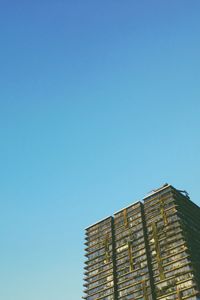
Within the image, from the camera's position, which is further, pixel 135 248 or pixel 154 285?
pixel 135 248

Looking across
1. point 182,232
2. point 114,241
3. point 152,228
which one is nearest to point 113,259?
point 114,241

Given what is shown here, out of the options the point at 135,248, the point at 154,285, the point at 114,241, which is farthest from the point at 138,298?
the point at 114,241

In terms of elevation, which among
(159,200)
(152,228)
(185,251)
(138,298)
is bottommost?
(138,298)

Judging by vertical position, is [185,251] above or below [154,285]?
above

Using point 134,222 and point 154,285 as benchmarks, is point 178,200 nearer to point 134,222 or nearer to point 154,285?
point 134,222

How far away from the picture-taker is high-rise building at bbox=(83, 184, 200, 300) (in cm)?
14175

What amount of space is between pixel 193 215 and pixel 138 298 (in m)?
42.9

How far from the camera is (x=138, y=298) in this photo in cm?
14762

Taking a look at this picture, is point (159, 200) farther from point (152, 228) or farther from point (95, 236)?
point (95, 236)

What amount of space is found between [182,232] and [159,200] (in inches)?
785

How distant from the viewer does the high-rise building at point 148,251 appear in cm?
14175

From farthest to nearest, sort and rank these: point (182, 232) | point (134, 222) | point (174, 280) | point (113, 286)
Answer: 1. point (134, 222)
2. point (113, 286)
3. point (182, 232)
4. point (174, 280)

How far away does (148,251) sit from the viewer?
158m

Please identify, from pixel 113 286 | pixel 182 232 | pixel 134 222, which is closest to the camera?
pixel 182 232
